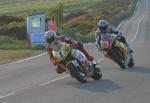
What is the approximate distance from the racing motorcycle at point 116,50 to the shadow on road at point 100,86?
2.99 metres

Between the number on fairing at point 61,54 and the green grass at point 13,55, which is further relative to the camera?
the green grass at point 13,55

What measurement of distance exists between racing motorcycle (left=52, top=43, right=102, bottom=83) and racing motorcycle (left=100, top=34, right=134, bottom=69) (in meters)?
2.58

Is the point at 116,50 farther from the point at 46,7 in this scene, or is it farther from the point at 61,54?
the point at 46,7

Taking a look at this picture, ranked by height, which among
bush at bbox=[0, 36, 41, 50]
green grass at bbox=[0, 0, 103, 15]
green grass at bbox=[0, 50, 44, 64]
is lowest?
green grass at bbox=[0, 0, 103, 15]

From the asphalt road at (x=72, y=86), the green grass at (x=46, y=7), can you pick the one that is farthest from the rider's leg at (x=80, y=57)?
the green grass at (x=46, y=7)

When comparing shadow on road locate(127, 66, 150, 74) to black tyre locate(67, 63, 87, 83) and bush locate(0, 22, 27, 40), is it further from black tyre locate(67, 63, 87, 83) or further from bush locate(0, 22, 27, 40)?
bush locate(0, 22, 27, 40)

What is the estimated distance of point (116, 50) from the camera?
65.8 feet

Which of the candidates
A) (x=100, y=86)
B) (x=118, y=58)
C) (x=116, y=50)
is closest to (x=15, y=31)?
(x=116, y=50)

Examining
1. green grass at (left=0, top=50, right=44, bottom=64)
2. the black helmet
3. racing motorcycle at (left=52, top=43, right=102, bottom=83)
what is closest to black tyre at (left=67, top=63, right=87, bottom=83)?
racing motorcycle at (left=52, top=43, right=102, bottom=83)

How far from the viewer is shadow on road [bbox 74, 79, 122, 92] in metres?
14.7

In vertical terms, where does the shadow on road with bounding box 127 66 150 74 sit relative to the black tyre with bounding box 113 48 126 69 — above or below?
below

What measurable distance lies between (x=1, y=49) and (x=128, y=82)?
1948 centimetres

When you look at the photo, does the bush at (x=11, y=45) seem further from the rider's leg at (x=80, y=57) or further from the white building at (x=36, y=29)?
the rider's leg at (x=80, y=57)

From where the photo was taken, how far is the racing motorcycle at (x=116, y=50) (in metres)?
19.9
